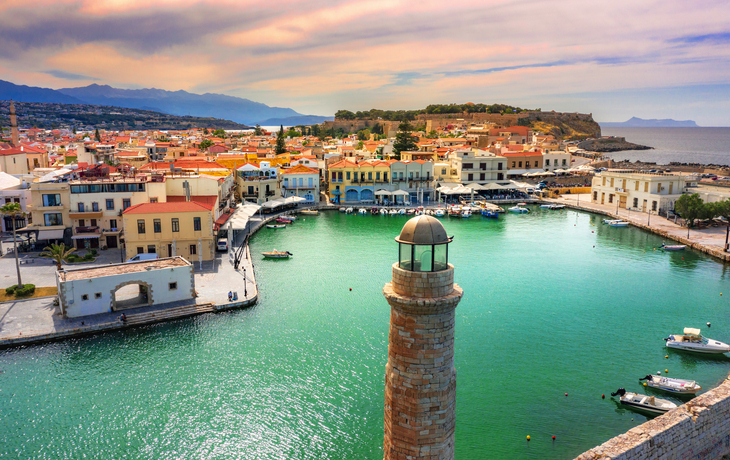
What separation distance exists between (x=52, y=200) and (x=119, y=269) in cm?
1426

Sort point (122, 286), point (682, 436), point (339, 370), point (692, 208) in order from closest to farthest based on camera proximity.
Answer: point (682, 436)
point (339, 370)
point (122, 286)
point (692, 208)

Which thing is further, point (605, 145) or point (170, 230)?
point (605, 145)

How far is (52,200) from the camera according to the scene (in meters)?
35.0

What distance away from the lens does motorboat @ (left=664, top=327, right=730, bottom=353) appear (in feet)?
69.1

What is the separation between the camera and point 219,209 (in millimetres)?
41969

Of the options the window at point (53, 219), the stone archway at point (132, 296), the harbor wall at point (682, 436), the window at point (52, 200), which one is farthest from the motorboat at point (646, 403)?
the window at point (52, 200)

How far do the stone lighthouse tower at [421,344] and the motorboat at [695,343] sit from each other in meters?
19.0

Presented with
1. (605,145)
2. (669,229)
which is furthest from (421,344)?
(605,145)

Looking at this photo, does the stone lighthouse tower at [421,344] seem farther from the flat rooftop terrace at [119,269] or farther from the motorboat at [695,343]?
the flat rooftop terrace at [119,269]

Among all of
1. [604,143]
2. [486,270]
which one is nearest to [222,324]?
[486,270]

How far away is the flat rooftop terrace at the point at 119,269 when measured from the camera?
23.9 metres

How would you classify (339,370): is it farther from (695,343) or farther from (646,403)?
(695,343)

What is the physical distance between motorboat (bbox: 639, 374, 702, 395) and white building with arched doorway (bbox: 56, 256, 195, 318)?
21613 millimetres

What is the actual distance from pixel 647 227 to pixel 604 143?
123000 millimetres
